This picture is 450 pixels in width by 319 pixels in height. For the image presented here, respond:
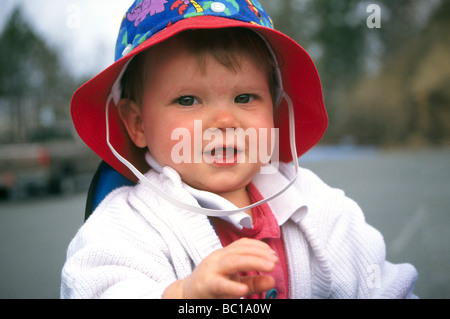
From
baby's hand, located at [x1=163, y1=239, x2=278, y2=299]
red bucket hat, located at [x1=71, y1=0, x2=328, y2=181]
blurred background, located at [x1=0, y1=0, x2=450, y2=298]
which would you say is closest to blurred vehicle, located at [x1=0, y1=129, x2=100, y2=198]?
blurred background, located at [x1=0, y1=0, x2=450, y2=298]

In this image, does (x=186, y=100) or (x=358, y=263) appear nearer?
(x=186, y=100)

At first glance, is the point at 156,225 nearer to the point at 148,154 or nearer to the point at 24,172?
the point at 148,154

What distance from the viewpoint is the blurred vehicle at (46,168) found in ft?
17.1

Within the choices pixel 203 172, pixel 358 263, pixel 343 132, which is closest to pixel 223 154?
pixel 203 172

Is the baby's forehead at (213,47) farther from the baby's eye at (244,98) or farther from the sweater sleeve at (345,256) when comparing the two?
the sweater sleeve at (345,256)

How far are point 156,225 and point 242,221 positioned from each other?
185 mm

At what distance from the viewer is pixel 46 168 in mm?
5438

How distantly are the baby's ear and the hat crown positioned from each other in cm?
13

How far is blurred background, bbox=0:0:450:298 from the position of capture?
→ 2053 mm

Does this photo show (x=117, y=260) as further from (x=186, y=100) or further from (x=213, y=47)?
(x=213, y=47)

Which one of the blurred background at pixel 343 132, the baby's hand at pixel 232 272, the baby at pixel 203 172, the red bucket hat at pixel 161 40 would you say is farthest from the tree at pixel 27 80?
the baby's hand at pixel 232 272

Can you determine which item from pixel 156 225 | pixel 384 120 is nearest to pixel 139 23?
pixel 156 225

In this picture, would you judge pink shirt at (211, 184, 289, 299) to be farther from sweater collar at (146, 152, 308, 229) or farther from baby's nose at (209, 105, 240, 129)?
baby's nose at (209, 105, 240, 129)

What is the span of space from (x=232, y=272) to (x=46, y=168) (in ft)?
17.2
